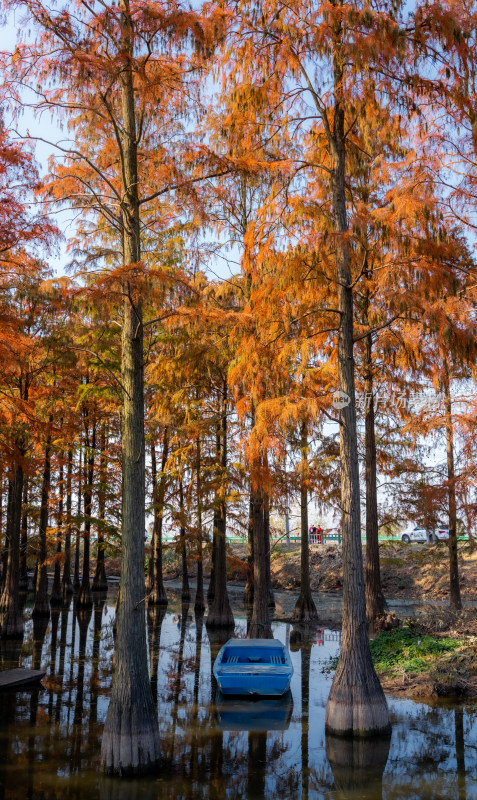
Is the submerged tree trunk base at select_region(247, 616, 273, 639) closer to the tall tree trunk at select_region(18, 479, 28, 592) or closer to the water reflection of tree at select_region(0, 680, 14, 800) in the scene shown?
the water reflection of tree at select_region(0, 680, 14, 800)

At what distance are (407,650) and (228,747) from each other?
597 centimetres

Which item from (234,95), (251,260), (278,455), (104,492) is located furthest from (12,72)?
(104,492)

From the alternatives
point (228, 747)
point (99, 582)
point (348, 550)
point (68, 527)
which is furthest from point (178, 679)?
point (99, 582)

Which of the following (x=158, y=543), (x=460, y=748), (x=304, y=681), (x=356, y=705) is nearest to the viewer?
(x=460, y=748)

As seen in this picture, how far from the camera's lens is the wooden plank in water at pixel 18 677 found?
1227cm

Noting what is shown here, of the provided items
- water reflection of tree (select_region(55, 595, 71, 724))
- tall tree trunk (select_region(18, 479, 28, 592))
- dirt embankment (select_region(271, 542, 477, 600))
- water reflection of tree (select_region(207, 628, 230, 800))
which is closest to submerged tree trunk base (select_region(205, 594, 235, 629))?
water reflection of tree (select_region(55, 595, 71, 724))

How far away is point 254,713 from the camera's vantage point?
11.0 m

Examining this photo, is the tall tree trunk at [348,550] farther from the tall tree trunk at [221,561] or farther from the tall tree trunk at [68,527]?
the tall tree trunk at [68,527]

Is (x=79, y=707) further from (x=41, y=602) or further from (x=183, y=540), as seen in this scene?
(x=41, y=602)

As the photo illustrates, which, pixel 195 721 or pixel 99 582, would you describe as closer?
pixel 195 721

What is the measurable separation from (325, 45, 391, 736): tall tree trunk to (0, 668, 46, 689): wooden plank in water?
6248 millimetres

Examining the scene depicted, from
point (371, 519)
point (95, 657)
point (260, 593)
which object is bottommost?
point (95, 657)

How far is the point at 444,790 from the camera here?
7.43 meters

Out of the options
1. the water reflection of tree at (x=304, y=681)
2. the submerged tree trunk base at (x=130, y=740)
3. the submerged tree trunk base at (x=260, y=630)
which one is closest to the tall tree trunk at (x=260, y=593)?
the submerged tree trunk base at (x=260, y=630)
